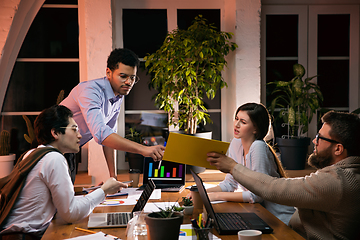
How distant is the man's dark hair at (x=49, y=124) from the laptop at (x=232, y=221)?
2.67ft

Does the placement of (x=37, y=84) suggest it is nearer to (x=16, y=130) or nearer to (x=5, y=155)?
(x=16, y=130)

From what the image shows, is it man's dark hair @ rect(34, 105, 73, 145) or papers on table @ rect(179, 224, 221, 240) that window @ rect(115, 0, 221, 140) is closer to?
man's dark hair @ rect(34, 105, 73, 145)

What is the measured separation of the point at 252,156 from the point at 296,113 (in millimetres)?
2147

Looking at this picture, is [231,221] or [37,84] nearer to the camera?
[231,221]

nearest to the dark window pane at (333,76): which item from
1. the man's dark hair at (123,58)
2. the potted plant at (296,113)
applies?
the potted plant at (296,113)

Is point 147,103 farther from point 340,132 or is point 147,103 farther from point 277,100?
point 340,132

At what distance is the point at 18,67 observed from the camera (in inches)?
159

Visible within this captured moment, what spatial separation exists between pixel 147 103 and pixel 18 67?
1591mm

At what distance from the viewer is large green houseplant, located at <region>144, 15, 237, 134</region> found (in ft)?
11.6

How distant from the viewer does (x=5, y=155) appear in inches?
147

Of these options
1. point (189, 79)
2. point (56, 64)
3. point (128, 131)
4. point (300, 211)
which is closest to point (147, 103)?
point (128, 131)

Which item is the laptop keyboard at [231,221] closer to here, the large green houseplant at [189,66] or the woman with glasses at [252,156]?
the woman with glasses at [252,156]

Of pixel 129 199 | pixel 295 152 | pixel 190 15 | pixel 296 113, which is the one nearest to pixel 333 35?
A: pixel 296 113

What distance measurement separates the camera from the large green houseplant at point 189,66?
3.52m
